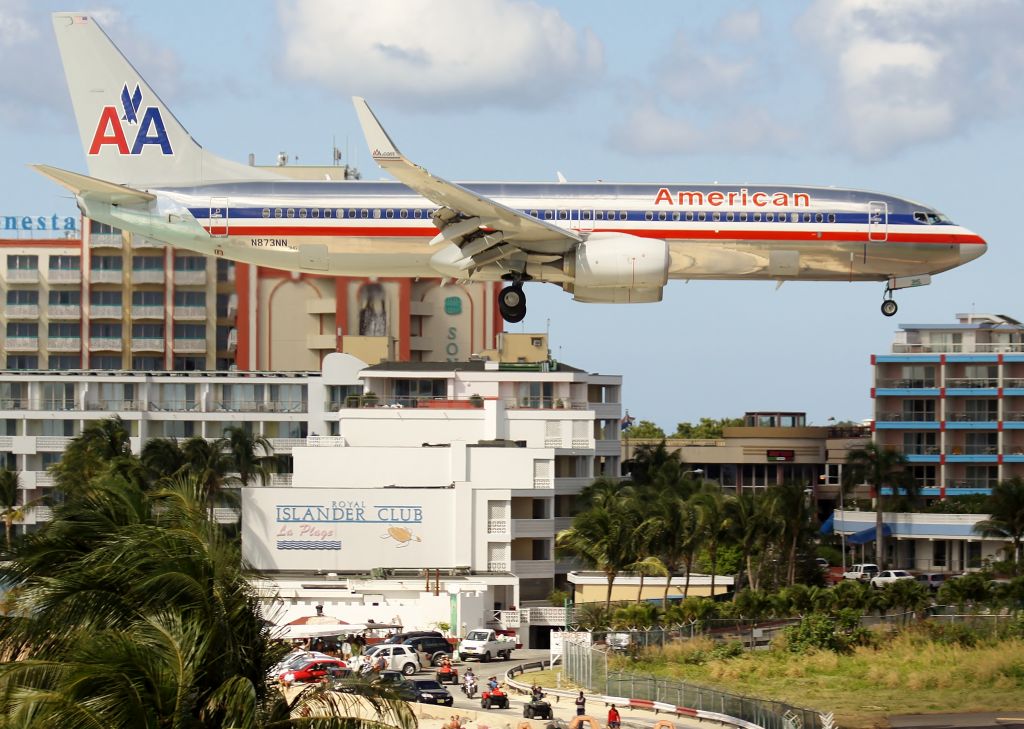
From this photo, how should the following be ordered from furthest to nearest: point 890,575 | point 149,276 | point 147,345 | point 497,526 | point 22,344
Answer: point 22,344
point 147,345
point 149,276
point 890,575
point 497,526

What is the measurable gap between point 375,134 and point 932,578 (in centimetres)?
5471

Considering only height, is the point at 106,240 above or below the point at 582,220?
above

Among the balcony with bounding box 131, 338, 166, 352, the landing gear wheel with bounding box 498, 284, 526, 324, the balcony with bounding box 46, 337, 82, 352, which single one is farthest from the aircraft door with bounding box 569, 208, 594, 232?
the balcony with bounding box 46, 337, 82, 352

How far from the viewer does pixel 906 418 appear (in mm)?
100500

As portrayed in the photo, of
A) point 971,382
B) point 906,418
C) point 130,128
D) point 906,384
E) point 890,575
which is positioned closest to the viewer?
point 130,128

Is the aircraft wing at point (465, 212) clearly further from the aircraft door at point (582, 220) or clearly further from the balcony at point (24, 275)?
the balcony at point (24, 275)

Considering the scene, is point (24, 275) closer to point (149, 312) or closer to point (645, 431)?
point (149, 312)

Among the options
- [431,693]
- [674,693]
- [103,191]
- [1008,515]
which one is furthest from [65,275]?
[674,693]

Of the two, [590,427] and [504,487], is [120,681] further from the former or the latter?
[590,427]

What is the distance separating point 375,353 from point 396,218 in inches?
2319

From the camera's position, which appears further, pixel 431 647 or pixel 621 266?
pixel 431 647

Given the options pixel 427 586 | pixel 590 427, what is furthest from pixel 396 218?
pixel 590 427

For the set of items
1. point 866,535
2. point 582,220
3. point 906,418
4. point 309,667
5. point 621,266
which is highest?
point 582,220

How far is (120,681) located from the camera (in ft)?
58.2
